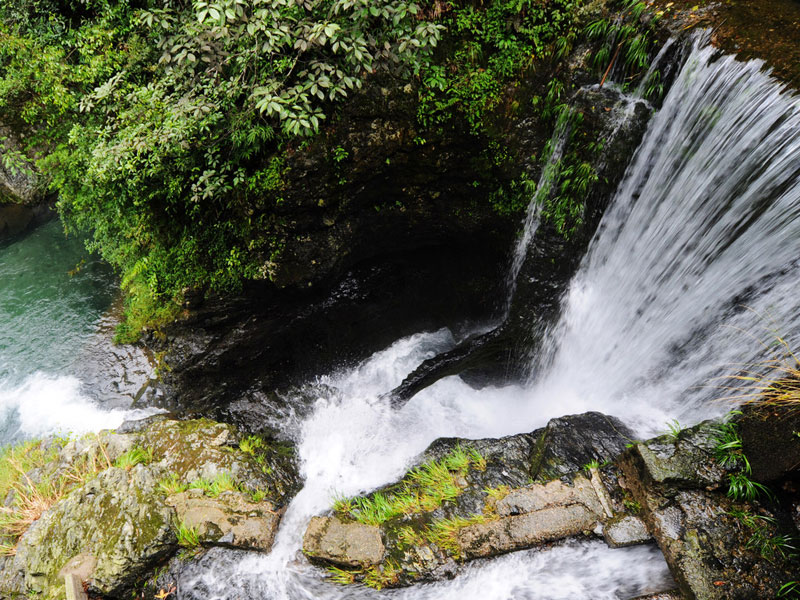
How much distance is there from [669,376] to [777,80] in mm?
2885

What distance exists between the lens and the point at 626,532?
3.30 metres

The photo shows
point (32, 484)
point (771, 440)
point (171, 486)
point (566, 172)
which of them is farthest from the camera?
point (566, 172)

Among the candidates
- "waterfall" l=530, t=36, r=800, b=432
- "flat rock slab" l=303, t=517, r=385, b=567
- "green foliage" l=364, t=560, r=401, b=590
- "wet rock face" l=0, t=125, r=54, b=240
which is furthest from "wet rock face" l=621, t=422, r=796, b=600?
"wet rock face" l=0, t=125, r=54, b=240

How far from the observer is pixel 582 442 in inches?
162

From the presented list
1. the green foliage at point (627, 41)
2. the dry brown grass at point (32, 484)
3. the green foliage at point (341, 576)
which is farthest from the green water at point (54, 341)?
the green foliage at point (627, 41)

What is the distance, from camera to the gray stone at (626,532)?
10.7 feet

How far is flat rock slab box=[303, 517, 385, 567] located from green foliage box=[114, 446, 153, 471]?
98.6 inches

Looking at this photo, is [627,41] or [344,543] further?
[627,41]

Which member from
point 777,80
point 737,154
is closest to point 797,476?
point 737,154

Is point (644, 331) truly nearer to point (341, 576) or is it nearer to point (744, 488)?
point (744, 488)

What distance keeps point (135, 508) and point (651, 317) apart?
5859 mm

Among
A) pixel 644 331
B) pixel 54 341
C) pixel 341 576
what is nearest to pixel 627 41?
pixel 644 331

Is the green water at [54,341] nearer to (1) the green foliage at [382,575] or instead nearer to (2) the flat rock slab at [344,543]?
(2) the flat rock slab at [344,543]

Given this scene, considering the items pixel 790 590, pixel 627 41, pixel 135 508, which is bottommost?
pixel 790 590
